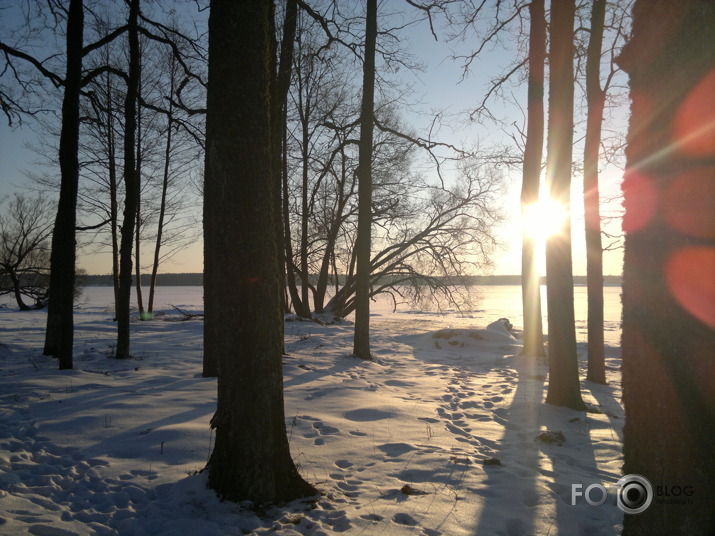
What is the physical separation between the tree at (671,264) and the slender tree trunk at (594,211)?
23.3ft

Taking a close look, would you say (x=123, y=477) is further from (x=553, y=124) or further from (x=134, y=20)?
(x=134, y=20)

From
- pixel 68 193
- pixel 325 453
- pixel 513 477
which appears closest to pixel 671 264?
pixel 513 477

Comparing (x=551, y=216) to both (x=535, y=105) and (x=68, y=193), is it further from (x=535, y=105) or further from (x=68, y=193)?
(x=68, y=193)

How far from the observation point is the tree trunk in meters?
5.76

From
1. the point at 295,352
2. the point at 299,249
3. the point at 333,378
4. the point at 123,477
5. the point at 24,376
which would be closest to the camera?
the point at 123,477

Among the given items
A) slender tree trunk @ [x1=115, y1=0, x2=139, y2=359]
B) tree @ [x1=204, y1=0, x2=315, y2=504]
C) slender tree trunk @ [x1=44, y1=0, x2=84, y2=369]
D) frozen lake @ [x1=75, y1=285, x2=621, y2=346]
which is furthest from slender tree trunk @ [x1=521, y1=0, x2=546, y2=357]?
slender tree trunk @ [x1=44, y1=0, x2=84, y2=369]

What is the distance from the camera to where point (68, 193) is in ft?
21.8

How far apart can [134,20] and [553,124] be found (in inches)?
299

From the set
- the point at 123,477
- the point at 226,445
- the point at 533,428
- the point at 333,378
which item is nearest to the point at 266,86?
the point at 226,445

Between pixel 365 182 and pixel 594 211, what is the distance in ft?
15.6

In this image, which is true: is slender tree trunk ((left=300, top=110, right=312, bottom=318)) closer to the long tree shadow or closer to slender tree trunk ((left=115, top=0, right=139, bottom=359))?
slender tree trunk ((left=115, top=0, right=139, bottom=359))

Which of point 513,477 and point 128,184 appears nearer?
point 513,477

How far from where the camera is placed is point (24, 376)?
5848mm

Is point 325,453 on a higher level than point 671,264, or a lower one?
lower
